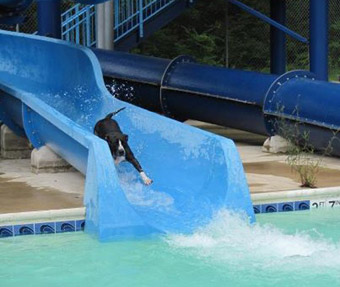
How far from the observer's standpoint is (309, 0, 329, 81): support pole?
38.2ft

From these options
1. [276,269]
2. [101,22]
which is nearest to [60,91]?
[101,22]

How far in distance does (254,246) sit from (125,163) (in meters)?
2.42

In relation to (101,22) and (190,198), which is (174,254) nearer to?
(190,198)

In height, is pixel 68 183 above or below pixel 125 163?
below

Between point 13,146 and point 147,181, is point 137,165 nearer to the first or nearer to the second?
point 147,181

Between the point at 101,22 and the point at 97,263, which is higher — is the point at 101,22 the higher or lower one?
the higher one

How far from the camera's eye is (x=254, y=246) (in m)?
6.49

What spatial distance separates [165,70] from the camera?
41.5 ft

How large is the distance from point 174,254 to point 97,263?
1.95 ft

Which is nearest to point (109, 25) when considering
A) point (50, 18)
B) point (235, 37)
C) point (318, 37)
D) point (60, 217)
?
point (50, 18)

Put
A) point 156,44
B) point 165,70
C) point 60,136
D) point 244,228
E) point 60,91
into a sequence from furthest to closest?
1. point 156,44
2. point 165,70
3. point 60,91
4. point 60,136
5. point 244,228

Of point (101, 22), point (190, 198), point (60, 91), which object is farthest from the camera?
point (101, 22)

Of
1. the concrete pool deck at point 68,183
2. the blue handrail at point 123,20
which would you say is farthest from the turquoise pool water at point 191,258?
the blue handrail at point 123,20

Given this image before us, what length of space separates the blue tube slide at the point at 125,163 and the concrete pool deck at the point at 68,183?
29 cm
